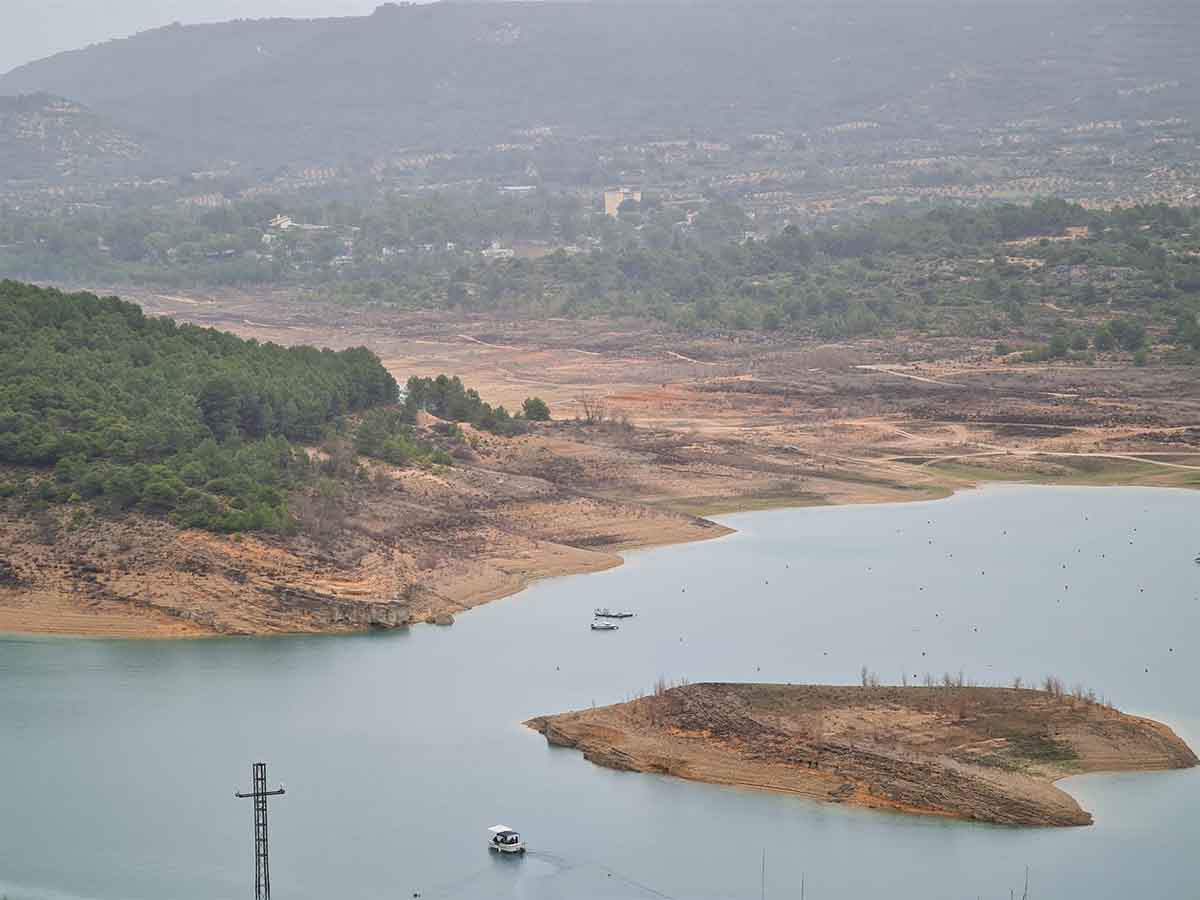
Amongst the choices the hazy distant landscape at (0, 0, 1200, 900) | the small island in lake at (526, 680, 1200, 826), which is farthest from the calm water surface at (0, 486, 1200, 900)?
the small island in lake at (526, 680, 1200, 826)

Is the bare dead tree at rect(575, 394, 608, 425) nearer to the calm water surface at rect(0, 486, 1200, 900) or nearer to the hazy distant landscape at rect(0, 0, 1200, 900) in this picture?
the hazy distant landscape at rect(0, 0, 1200, 900)

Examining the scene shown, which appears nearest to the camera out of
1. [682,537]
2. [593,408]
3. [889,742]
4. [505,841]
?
[505,841]

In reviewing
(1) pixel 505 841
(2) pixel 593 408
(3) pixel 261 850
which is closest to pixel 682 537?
(2) pixel 593 408

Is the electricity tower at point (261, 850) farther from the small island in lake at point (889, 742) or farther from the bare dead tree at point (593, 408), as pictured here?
the bare dead tree at point (593, 408)

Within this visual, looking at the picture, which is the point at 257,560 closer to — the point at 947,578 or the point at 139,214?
the point at 947,578

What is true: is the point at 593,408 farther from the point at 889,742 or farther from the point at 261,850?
the point at 261,850

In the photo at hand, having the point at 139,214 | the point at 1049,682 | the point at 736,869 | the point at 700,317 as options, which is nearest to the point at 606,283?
the point at 700,317

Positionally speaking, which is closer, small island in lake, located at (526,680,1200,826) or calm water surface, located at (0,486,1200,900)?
calm water surface, located at (0,486,1200,900)
